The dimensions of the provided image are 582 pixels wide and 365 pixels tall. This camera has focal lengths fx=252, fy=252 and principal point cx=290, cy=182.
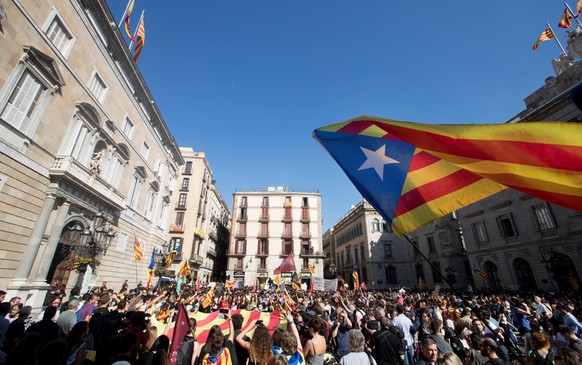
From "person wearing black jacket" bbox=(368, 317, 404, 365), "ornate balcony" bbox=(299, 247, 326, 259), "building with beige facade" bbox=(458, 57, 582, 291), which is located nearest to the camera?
"person wearing black jacket" bbox=(368, 317, 404, 365)

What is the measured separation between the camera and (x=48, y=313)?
4406mm

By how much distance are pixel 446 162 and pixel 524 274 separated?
25026 millimetres

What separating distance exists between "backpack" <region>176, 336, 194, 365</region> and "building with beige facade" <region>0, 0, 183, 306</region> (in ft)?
32.5

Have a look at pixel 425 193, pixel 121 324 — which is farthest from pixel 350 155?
pixel 121 324

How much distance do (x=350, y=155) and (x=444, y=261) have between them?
106 feet

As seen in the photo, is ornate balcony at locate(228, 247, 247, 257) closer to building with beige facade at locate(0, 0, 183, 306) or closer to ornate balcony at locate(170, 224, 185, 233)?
ornate balcony at locate(170, 224, 185, 233)

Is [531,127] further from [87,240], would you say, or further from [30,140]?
[87,240]

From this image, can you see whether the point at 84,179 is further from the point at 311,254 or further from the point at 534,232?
the point at 311,254

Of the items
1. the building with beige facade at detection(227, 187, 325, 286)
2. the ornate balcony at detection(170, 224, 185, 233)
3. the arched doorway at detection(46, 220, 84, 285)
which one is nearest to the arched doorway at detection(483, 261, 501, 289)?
the building with beige facade at detection(227, 187, 325, 286)

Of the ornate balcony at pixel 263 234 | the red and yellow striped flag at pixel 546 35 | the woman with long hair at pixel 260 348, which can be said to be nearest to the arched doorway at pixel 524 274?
the red and yellow striped flag at pixel 546 35

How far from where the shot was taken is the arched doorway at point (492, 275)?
901 inches

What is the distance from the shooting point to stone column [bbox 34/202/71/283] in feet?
34.9

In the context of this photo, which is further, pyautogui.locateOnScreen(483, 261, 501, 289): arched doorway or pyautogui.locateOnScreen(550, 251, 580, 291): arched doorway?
pyautogui.locateOnScreen(483, 261, 501, 289): arched doorway

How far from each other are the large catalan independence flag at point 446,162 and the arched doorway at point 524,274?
24029mm
